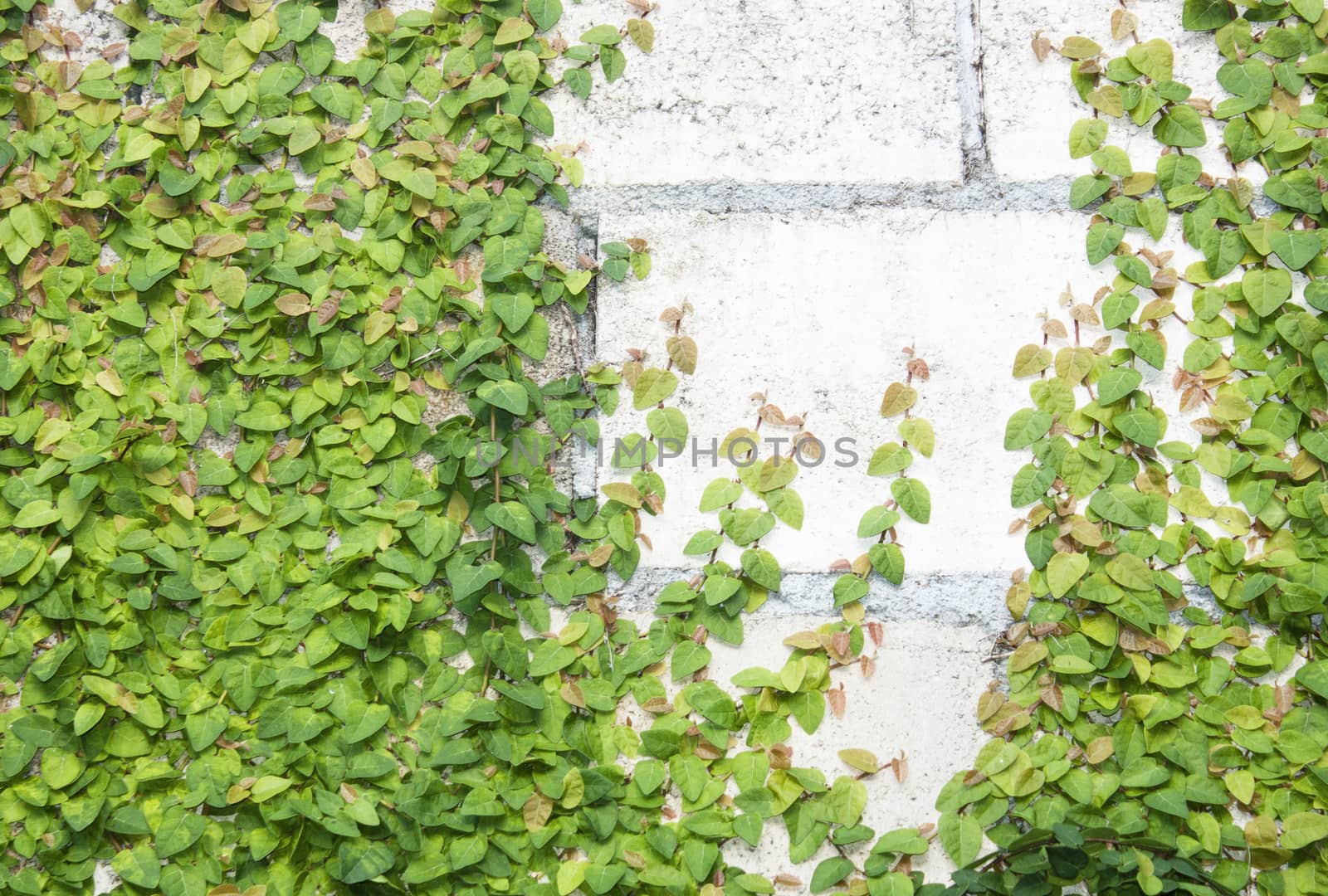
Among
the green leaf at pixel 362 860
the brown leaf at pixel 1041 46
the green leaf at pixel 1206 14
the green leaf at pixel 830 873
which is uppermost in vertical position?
the green leaf at pixel 1206 14

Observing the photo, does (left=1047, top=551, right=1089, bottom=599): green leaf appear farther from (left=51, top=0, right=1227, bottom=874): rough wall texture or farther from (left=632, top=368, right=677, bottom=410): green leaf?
(left=632, top=368, right=677, bottom=410): green leaf

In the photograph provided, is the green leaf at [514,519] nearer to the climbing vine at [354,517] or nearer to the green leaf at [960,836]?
the climbing vine at [354,517]

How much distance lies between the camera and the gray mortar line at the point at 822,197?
3.83 feet

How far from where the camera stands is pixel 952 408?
1.16 meters

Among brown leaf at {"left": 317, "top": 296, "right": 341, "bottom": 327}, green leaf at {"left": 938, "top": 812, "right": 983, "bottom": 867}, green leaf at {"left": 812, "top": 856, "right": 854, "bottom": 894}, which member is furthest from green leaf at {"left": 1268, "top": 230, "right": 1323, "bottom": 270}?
brown leaf at {"left": 317, "top": 296, "right": 341, "bottom": 327}

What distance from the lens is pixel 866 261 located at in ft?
3.84

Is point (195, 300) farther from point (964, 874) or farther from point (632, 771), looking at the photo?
point (964, 874)

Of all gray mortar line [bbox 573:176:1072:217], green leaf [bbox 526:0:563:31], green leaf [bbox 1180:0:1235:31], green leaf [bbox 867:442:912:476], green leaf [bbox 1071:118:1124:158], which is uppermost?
green leaf [bbox 526:0:563:31]

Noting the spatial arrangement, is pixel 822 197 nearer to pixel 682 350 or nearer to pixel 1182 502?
pixel 682 350

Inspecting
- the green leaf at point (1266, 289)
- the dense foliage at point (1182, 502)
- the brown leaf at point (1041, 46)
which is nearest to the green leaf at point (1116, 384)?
the dense foliage at point (1182, 502)

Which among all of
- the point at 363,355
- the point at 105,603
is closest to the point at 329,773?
the point at 105,603

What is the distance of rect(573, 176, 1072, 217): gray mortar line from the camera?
1.17 m

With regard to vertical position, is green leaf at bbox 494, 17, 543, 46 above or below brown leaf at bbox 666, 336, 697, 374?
above

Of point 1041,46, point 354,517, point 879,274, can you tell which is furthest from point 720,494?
point 1041,46
